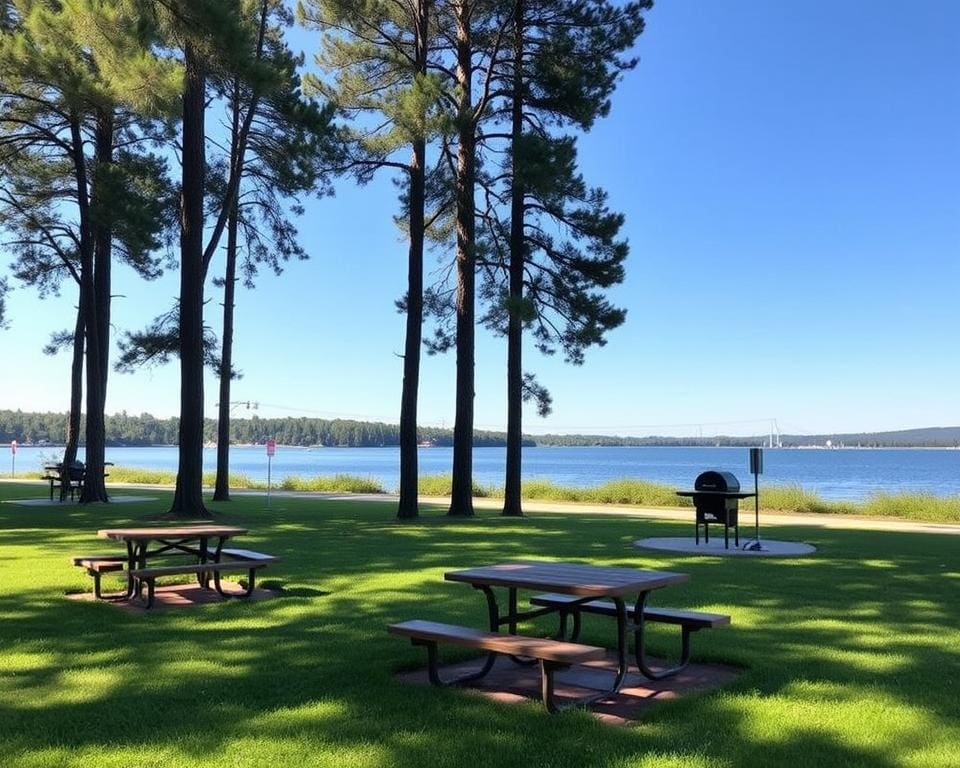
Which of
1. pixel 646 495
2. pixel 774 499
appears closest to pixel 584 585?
pixel 774 499

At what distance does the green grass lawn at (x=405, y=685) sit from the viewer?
12.1ft

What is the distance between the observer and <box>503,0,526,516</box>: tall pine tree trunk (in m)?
18.8

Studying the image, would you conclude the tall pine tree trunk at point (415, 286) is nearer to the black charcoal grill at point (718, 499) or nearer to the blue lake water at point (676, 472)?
the black charcoal grill at point (718, 499)

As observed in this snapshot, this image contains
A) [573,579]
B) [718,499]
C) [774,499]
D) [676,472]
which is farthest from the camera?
[676,472]

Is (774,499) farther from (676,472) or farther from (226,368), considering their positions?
(676,472)

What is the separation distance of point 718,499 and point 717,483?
0.37 meters

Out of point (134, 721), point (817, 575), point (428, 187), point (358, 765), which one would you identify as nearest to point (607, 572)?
point (358, 765)

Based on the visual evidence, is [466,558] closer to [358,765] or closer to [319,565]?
[319,565]

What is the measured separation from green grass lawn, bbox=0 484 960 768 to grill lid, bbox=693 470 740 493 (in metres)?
2.69

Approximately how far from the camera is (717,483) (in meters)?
12.6

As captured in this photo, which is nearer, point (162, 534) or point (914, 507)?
point (162, 534)

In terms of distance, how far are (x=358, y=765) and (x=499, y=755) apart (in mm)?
584

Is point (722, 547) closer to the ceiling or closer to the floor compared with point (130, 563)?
closer to the floor

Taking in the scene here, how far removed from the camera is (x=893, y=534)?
14.7 m
